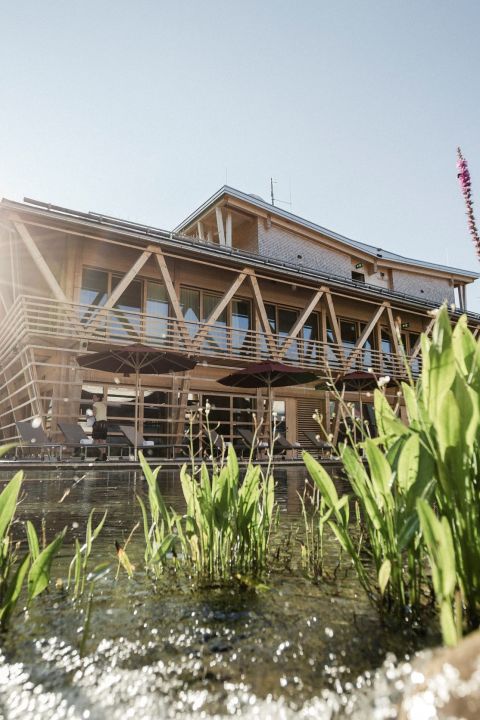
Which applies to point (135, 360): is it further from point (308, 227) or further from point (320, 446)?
point (308, 227)

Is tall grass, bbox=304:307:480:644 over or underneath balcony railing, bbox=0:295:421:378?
underneath

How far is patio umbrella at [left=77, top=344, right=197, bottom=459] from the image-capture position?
10.3 m

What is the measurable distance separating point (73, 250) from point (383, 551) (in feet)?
47.3

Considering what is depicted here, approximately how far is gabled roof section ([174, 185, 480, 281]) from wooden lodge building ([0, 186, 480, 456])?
0.08 meters

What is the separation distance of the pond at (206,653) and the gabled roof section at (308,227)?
17508 mm

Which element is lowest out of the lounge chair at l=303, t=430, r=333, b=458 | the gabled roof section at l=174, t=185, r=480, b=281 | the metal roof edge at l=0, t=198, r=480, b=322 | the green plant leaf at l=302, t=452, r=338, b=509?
the green plant leaf at l=302, t=452, r=338, b=509

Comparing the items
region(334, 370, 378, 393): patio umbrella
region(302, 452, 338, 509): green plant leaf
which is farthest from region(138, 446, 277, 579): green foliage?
region(334, 370, 378, 393): patio umbrella

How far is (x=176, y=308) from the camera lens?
45.9 ft

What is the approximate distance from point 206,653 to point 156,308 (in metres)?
14.9

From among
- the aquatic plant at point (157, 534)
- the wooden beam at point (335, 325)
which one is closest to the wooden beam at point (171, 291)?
the wooden beam at point (335, 325)

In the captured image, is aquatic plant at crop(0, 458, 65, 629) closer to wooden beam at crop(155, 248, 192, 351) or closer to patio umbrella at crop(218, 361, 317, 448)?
patio umbrella at crop(218, 361, 317, 448)

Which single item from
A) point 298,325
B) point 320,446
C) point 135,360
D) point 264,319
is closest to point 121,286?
point 135,360

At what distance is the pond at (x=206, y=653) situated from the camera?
704 millimetres

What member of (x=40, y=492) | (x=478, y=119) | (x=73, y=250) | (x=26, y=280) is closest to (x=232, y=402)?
(x=73, y=250)
